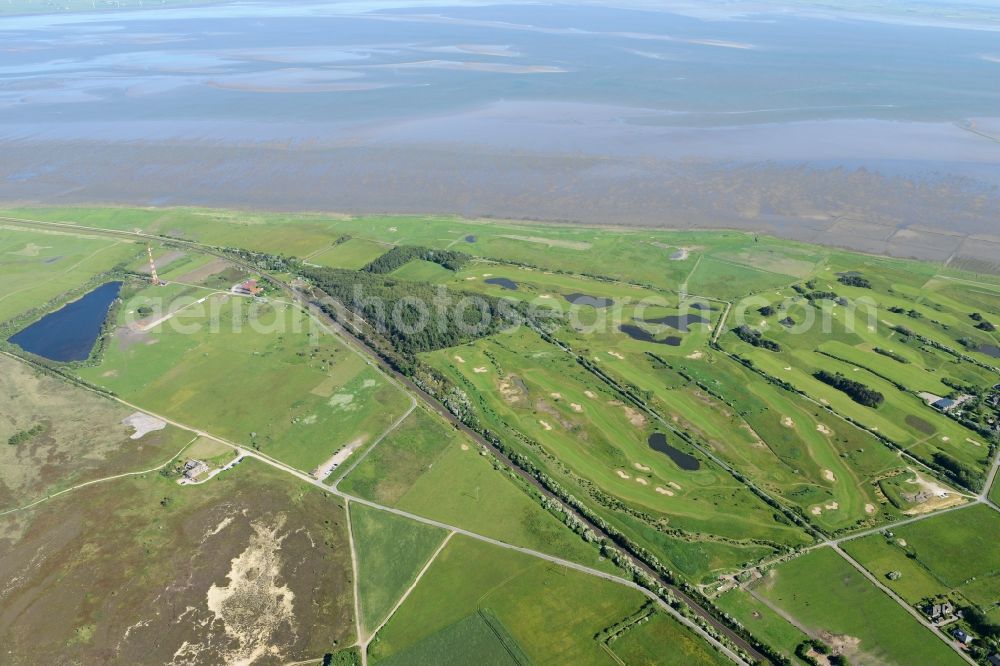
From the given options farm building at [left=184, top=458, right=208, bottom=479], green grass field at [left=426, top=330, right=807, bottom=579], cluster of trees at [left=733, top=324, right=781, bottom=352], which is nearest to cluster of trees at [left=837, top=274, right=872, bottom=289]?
cluster of trees at [left=733, top=324, right=781, bottom=352]

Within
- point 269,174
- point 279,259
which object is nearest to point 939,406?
point 279,259

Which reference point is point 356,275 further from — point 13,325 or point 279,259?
point 13,325

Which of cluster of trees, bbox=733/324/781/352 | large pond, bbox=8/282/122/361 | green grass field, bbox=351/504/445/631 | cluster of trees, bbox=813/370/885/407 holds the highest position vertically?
cluster of trees, bbox=813/370/885/407

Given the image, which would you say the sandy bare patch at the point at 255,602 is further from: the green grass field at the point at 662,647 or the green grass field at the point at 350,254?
the green grass field at the point at 350,254

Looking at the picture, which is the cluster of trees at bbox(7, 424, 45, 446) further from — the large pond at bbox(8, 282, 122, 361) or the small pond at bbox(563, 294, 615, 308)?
the small pond at bbox(563, 294, 615, 308)

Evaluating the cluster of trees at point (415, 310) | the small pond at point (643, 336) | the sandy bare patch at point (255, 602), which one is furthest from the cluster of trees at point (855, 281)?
the sandy bare patch at point (255, 602)
